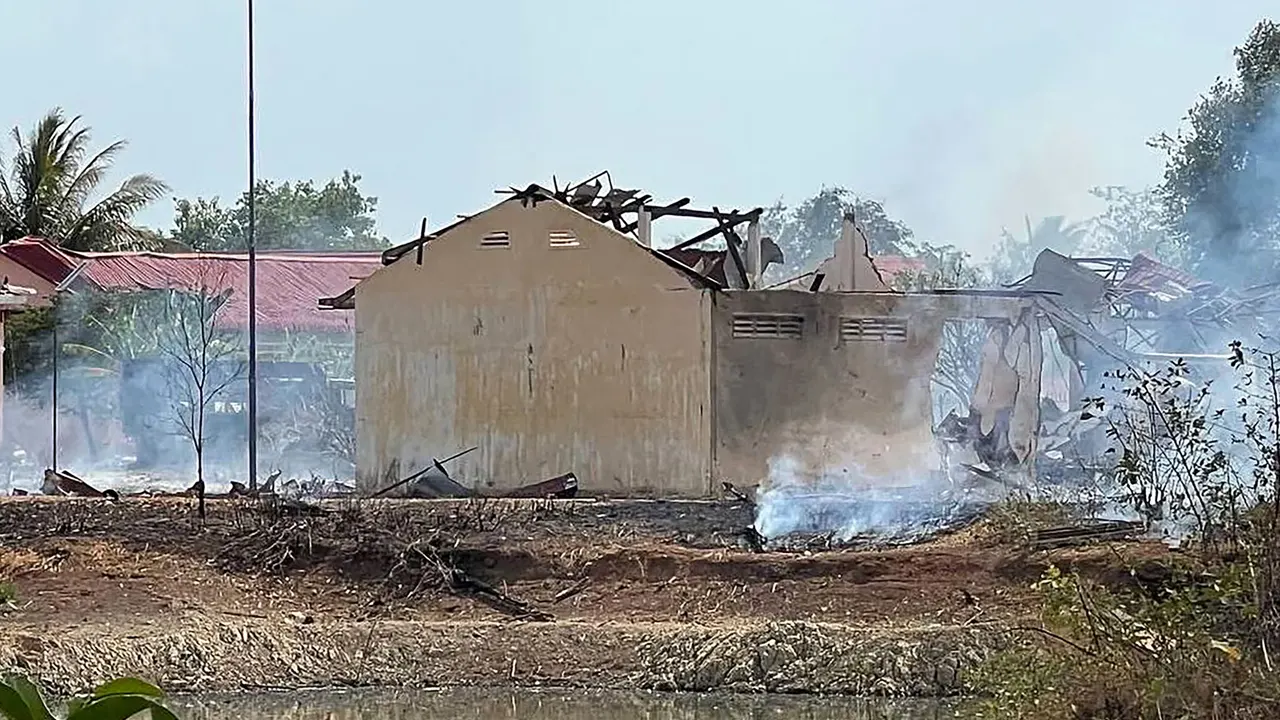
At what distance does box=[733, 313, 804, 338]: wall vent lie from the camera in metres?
21.5

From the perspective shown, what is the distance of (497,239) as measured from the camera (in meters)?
22.6

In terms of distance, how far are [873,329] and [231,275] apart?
1649 cm

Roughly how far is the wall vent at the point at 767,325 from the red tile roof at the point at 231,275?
10.1 metres

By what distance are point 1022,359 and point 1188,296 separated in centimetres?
235

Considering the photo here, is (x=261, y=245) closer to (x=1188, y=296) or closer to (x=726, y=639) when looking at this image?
(x=1188, y=296)

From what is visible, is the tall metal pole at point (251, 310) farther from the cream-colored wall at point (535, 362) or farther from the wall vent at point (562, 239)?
the wall vent at point (562, 239)

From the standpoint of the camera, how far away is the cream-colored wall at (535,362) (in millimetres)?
21688

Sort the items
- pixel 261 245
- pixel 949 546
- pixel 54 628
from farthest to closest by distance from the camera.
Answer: pixel 261 245, pixel 949 546, pixel 54 628

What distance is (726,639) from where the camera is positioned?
44.8 feet

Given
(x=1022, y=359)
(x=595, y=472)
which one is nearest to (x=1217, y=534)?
(x=1022, y=359)

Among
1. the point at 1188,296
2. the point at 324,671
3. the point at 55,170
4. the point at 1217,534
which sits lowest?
the point at 324,671

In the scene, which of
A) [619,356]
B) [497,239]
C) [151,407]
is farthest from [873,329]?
[151,407]

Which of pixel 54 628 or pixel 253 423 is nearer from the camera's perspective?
pixel 54 628

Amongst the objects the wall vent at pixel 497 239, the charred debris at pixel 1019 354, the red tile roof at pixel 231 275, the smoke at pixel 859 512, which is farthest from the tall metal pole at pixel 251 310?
the smoke at pixel 859 512
